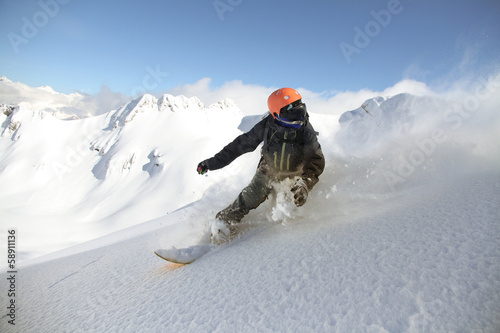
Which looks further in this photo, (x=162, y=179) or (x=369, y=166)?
(x=162, y=179)

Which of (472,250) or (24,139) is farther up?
(24,139)

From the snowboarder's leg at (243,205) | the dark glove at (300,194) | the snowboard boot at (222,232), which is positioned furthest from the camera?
the snowboarder's leg at (243,205)

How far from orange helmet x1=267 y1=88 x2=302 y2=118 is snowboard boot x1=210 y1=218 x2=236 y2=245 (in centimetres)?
177

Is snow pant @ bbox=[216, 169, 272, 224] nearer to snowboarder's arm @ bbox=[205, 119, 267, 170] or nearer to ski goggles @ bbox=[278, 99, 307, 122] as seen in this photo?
snowboarder's arm @ bbox=[205, 119, 267, 170]

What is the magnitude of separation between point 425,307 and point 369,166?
11.3ft

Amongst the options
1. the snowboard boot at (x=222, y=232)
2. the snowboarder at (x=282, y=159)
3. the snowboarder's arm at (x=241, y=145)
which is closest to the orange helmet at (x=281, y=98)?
the snowboarder at (x=282, y=159)

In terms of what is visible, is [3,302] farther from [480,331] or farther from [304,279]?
[480,331]

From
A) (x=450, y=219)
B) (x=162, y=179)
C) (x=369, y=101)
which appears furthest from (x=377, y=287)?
(x=369, y=101)

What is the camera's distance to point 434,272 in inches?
56.6

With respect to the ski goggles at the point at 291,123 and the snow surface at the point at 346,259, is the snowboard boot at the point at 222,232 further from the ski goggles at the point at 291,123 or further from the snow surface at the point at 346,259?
the ski goggles at the point at 291,123

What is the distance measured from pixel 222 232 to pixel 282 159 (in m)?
1.36

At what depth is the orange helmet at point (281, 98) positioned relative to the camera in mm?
3309

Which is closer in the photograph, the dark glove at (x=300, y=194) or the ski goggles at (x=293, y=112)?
the dark glove at (x=300, y=194)

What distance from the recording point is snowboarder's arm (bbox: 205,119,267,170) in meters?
3.93
